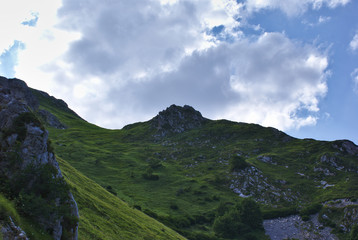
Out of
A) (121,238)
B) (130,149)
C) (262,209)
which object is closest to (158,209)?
(262,209)

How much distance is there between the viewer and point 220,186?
11344 cm

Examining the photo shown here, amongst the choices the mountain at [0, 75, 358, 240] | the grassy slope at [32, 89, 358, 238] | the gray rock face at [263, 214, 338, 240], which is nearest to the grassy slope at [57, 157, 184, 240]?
the mountain at [0, 75, 358, 240]

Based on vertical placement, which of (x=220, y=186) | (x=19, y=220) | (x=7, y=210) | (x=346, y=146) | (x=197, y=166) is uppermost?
(x=346, y=146)

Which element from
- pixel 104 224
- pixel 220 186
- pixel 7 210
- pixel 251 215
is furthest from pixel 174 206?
pixel 7 210

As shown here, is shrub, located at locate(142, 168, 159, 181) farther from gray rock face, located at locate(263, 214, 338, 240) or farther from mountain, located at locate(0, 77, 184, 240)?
mountain, located at locate(0, 77, 184, 240)

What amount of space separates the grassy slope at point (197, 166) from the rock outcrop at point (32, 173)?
183 ft

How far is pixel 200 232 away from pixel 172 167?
2344 inches

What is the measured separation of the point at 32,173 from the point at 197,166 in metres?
120

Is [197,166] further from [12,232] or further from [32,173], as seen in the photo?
[12,232]

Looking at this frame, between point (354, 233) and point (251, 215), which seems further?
point (251, 215)

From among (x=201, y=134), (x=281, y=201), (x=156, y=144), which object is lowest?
(x=281, y=201)

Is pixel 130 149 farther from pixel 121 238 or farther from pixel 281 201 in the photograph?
pixel 121 238

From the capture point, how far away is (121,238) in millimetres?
36469

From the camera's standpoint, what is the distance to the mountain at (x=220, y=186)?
179 feet
